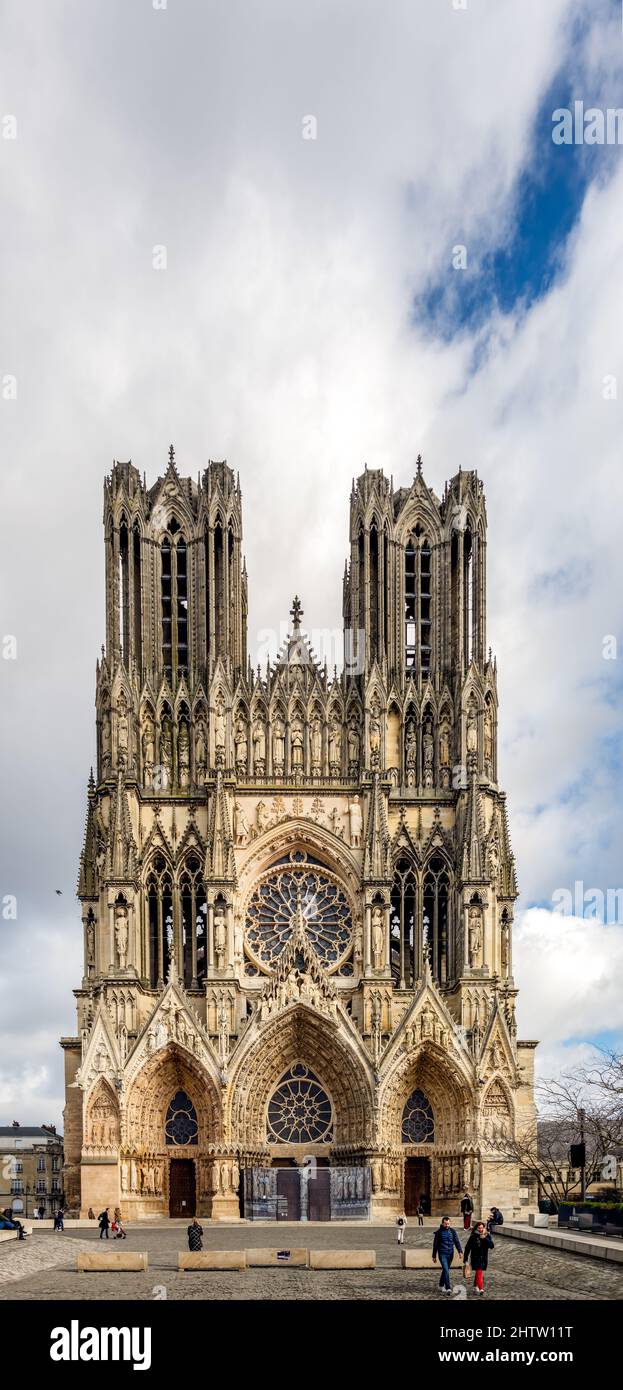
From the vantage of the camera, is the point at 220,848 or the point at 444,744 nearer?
the point at 220,848

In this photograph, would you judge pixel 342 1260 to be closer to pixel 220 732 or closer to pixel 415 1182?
pixel 415 1182

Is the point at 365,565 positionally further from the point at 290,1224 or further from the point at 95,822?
the point at 290,1224

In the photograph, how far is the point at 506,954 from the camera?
60.8 metres

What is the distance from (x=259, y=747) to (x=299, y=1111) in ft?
45.8

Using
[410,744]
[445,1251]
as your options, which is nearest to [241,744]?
[410,744]

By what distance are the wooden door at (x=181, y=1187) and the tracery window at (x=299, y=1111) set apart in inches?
124

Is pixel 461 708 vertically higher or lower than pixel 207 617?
lower

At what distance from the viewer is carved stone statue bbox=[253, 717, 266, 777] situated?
60438mm

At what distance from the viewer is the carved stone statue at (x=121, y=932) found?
56344 mm

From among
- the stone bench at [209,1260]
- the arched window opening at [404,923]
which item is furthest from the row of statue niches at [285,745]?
the stone bench at [209,1260]

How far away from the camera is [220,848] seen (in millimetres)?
57625

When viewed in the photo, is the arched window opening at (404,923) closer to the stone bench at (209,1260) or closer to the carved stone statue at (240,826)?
the carved stone statue at (240,826)

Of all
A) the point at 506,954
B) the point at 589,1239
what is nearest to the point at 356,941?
the point at 506,954
